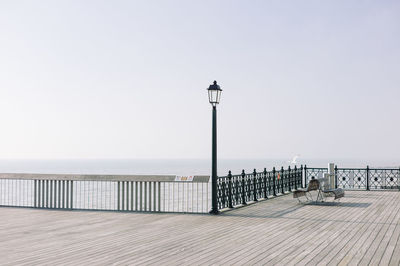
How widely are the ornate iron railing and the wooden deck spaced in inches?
29.9

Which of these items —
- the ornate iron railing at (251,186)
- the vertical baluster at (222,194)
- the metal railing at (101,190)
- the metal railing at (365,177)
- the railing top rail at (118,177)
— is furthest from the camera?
the metal railing at (365,177)

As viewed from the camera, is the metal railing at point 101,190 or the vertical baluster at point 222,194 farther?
the vertical baluster at point 222,194

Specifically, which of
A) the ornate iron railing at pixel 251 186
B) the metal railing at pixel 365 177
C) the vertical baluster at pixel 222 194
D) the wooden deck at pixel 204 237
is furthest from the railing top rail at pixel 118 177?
the metal railing at pixel 365 177

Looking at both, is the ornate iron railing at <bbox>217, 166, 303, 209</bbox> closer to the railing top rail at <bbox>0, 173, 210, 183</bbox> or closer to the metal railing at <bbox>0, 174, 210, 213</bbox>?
the metal railing at <bbox>0, 174, 210, 213</bbox>

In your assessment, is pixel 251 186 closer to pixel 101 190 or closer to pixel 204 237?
pixel 101 190

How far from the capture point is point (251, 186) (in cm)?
1570

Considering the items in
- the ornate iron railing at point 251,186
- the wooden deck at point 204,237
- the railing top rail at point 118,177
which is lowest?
the wooden deck at point 204,237

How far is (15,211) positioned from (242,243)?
771 centimetres

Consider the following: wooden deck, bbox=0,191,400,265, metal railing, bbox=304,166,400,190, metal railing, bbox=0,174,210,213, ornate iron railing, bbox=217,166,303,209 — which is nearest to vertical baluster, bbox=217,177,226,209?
A: ornate iron railing, bbox=217,166,303,209

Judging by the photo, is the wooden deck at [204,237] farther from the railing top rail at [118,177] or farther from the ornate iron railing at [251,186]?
the railing top rail at [118,177]

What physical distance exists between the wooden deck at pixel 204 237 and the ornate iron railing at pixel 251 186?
2.49 feet

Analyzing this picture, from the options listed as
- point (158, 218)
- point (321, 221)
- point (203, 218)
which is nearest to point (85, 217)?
point (158, 218)

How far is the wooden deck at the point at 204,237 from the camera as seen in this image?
275 inches

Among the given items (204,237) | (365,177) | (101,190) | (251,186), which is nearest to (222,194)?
(251,186)
